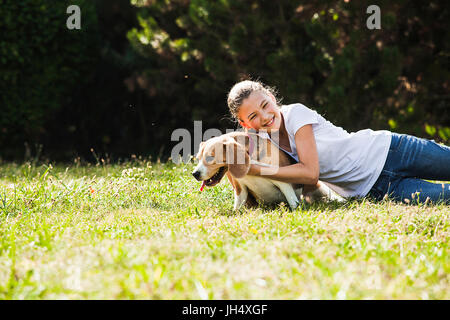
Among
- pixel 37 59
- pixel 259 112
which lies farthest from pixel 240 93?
pixel 37 59

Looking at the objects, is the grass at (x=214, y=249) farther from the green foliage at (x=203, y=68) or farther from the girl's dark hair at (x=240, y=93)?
the green foliage at (x=203, y=68)

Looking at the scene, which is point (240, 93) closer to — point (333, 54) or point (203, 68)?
point (333, 54)

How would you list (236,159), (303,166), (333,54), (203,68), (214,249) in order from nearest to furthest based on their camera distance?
1. (214,249)
2. (236,159)
3. (303,166)
4. (333,54)
5. (203,68)

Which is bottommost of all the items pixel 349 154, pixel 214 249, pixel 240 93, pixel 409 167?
pixel 214 249

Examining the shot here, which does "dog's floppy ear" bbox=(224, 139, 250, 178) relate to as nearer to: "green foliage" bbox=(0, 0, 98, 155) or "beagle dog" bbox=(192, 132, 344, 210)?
"beagle dog" bbox=(192, 132, 344, 210)

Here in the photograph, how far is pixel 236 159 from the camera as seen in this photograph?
3998 mm

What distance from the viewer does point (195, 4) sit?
27.2ft

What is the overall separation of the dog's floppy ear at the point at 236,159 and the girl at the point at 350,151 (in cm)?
39

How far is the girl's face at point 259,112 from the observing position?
169 inches

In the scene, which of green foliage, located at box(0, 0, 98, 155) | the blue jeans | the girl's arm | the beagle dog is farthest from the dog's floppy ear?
green foliage, located at box(0, 0, 98, 155)

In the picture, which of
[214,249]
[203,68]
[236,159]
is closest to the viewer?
[214,249]

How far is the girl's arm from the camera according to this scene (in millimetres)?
4207

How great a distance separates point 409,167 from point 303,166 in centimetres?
102

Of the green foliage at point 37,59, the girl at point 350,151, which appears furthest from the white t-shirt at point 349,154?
the green foliage at point 37,59
